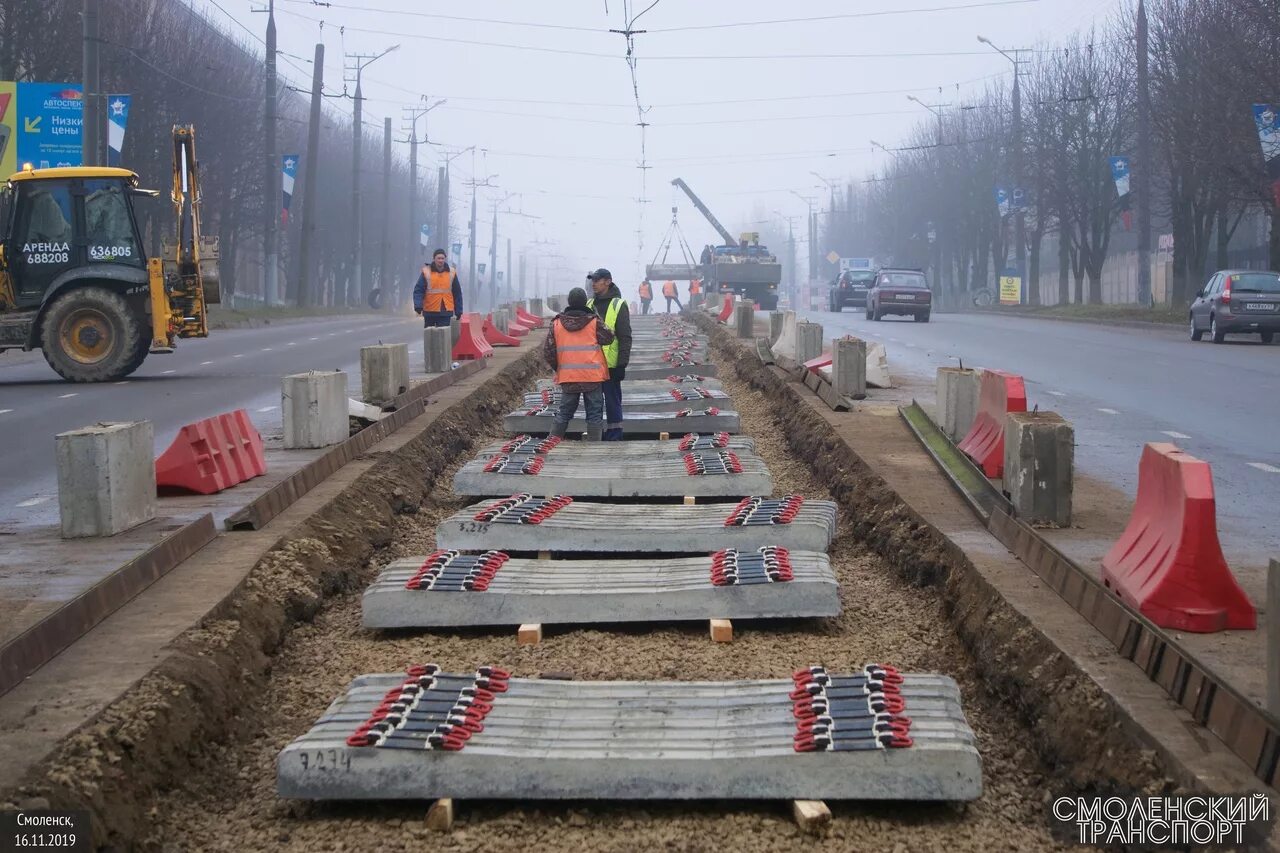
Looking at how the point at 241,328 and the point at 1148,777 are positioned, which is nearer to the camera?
the point at 1148,777

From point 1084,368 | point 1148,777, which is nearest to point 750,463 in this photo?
point 1148,777

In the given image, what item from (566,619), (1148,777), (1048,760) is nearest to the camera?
(1148,777)

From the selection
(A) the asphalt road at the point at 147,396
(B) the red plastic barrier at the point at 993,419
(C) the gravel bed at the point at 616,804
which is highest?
(B) the red plastic barrier at the point at 993,419

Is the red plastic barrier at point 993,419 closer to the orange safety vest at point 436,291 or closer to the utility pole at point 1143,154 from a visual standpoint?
the orange safety vest at point 436,291

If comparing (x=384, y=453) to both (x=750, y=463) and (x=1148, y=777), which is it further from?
(x=1148, y=777)

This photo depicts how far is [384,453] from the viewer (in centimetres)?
1327

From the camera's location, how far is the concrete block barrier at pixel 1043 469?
920cm

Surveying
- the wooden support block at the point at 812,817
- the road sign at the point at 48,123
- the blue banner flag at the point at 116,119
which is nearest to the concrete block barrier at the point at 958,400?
the wooden support block at the point at 812,817

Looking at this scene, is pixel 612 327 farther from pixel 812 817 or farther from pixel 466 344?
pixel 466 344

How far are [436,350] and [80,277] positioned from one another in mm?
5365

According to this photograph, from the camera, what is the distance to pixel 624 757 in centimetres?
558

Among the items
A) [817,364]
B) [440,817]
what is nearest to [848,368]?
[817,364]

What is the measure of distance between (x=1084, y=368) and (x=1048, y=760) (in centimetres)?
2030

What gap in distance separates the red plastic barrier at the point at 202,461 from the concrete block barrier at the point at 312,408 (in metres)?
1.84
